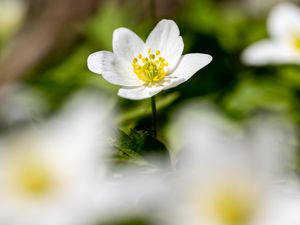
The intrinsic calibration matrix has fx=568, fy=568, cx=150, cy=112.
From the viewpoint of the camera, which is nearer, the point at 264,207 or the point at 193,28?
the point at 264,207

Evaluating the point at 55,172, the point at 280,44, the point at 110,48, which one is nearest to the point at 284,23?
the point at 280,44

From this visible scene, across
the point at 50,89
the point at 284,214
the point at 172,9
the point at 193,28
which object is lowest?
the point at 284,214

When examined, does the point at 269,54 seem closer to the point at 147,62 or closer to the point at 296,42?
the point at 296,42

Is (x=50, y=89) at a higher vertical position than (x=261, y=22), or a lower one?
lower

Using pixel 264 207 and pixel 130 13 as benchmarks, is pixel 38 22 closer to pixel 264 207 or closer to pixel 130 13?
pixel 130 13

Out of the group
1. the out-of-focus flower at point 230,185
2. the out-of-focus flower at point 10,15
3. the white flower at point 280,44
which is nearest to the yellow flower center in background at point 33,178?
the out-of-focus flower at point 230,185

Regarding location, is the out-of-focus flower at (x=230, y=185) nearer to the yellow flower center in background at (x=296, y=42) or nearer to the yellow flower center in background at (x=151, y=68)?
the yellow flower center in background at (x=151, y=68)

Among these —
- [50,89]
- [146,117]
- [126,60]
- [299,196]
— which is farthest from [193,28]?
[299,196]
